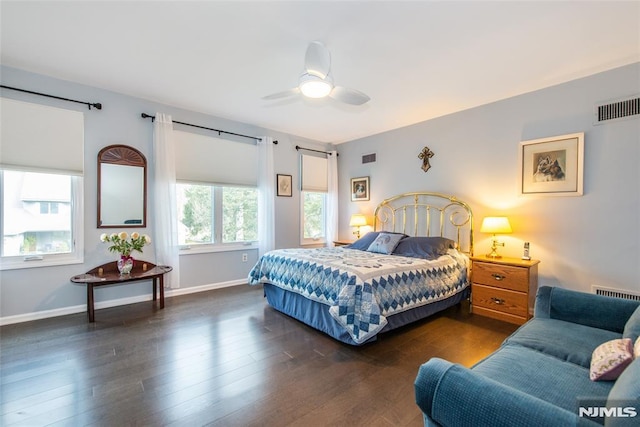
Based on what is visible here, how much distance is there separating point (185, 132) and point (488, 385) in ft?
15.0

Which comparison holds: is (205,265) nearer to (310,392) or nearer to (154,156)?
(154,156)

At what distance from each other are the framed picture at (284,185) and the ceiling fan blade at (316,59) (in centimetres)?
298

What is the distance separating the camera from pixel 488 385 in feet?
3.54

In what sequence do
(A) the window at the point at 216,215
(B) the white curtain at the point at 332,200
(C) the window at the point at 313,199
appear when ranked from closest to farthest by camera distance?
(A) the window at the point at 216,215
(C) the window at the point at 313,199
(B) the white curtain at the point at 332,200

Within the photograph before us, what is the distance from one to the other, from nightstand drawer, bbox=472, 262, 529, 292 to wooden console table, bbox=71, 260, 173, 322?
13.0 ft

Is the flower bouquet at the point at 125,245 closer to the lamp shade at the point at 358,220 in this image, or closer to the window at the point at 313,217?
the window at the point at 313,217

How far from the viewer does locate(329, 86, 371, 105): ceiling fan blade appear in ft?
8.83

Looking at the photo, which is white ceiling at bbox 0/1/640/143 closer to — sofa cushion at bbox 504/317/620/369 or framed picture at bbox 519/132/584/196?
framed picture at bbox 519/132/584/196

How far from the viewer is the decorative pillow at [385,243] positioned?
417cm

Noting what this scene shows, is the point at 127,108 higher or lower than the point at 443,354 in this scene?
higher

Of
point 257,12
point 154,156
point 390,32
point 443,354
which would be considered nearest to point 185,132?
point 154,156

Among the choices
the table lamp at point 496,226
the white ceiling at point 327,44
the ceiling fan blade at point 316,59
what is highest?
the white ceiling at point 327,44

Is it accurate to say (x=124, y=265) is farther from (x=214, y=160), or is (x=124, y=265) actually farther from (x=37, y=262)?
(x=214, y=160)

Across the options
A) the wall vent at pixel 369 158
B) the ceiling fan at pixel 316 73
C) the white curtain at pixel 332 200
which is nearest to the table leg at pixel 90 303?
the ceiling fan at pixel 316 73
